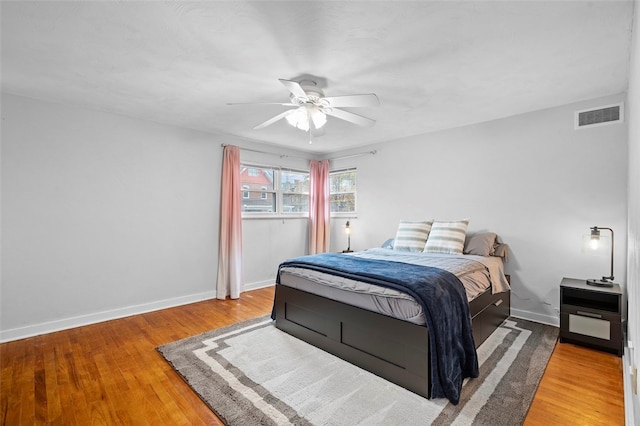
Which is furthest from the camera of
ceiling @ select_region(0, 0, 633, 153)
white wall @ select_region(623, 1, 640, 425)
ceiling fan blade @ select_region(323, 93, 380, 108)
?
ceiling fan blade @ select_region(323, 93, 380, 108)

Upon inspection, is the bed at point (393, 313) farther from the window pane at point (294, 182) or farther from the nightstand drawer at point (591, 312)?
the window pane at point (294, 182)

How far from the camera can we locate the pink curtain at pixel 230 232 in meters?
4.21

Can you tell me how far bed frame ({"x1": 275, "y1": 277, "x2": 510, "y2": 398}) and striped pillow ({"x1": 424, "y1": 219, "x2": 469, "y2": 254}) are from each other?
70 cm

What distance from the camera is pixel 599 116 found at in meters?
2.90

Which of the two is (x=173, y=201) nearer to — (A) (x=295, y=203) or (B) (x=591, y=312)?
(A) (x=295, y=203)

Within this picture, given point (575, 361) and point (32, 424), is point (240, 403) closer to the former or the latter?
point (32, 424)

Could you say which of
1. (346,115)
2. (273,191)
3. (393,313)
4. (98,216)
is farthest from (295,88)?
(273,191)

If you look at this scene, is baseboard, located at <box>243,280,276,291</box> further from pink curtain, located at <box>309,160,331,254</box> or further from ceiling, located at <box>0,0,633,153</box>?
ceiling, located at <box>0,0,633,153</box>

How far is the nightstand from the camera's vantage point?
246 cm

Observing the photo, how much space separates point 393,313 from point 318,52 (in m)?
1.97

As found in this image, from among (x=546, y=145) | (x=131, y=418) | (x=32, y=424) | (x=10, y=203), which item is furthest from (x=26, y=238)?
(x=546, y=145)

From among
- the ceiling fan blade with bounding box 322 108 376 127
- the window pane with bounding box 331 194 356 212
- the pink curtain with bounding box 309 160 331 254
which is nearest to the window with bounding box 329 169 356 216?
the window pane with bounding box 331 194 356 212

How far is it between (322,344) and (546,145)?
3.24 meters

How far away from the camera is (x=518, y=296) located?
339 centimetres
